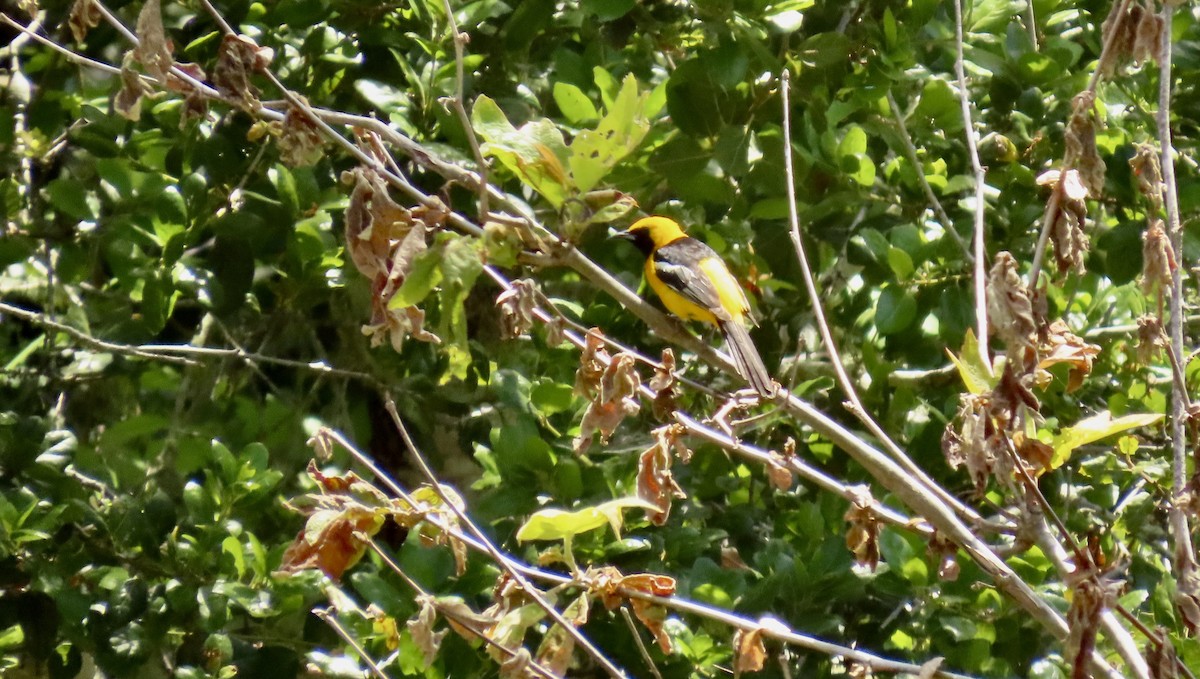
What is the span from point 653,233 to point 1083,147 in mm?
2407

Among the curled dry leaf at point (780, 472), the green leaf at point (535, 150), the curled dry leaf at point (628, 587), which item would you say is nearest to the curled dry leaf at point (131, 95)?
the green leaf at point (535, 150)

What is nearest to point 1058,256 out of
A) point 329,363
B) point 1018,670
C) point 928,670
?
point 928,670

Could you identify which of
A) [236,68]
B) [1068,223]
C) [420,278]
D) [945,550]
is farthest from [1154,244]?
[236,68]

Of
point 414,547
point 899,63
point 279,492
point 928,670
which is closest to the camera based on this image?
point 928,670

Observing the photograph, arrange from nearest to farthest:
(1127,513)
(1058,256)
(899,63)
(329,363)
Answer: (1058,256), (899,63), (1127,513), (329,363)

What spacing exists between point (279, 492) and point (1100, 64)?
2.92 m

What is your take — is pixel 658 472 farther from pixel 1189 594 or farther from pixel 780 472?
pixel 1189 594

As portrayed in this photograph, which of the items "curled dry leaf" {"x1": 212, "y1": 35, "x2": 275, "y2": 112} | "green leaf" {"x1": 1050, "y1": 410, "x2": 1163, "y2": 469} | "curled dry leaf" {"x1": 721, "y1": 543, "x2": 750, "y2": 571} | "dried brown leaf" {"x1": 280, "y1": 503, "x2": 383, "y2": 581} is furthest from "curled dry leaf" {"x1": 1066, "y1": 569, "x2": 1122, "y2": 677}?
"curled dry leaf" {"x1": 212, "y1": 35, "x2": 275, "y2": 112}

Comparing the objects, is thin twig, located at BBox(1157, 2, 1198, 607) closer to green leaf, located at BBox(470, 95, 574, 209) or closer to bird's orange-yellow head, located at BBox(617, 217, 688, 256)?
green leaf, located at BBox(470, 95, 574, 209)

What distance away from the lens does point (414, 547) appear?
2998mm

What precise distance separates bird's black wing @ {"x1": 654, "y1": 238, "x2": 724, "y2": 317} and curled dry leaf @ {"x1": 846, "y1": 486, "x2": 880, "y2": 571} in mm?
1816

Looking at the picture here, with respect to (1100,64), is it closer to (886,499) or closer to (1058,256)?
(1058,256)

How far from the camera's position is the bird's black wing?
3.70 meters

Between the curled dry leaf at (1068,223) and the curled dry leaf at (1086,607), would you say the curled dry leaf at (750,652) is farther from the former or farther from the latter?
the curled dry leaf at (1068,223)
